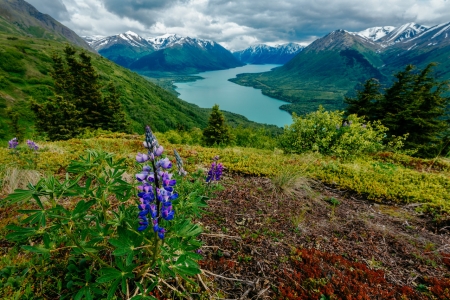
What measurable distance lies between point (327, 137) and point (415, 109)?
1632cm

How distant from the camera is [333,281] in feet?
9.77

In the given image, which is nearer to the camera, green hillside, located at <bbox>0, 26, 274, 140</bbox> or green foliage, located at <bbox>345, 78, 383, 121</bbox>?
green foliage, located at <bbox>345, 78, 383, 121</bbox>

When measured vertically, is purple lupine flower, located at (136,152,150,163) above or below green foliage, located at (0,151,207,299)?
above

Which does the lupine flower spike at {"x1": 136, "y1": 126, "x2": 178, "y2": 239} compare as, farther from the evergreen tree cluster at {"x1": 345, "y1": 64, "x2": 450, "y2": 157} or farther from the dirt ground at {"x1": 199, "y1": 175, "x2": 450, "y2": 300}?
the evergreen tree cluster at {"x1": 345, "y1": 64, "x2": 450, "y2": 157}

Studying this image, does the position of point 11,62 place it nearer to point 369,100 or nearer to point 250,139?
point 250,139

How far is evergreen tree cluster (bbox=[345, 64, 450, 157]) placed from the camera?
19.5 meters

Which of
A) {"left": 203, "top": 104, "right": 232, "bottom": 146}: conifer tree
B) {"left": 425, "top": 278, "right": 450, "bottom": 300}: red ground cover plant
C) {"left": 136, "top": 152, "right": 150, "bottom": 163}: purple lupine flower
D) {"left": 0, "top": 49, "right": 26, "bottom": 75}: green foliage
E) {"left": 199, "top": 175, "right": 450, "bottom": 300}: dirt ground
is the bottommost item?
{"left": 203, "top": 104, "right": 232, "bottom": 146}: conifer tree

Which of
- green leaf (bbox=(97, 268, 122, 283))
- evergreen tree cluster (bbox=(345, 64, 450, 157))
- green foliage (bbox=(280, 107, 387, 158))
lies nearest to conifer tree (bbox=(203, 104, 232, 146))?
evergreen tree cluster (bbox=(345, 64, 450, 157))

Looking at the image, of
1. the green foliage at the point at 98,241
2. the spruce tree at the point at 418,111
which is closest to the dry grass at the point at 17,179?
the green foliage at the point at 98,241

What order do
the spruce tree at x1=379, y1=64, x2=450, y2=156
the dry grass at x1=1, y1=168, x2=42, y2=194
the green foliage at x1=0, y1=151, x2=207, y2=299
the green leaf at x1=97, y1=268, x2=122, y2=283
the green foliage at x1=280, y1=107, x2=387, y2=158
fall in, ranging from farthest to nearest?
the spruce tree at x1=379, y1=64, x2=450, y2=156
the green foliage at x1=280, y1=107, x2=387, y2=158
the dry grass at x1=1, y1=168, x2=42, y2=194
the green foliage at x1=0, y1=151, x2=207, y2=299
the green leaf at x1=97, y1=268, x2=122, y2=283

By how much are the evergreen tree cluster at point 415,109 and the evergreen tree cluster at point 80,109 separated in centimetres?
3411

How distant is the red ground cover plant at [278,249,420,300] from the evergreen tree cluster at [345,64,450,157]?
65.7 ft

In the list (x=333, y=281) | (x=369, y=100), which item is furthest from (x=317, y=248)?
(x=369, y=100)

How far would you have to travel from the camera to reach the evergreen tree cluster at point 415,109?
1955 centimetres
